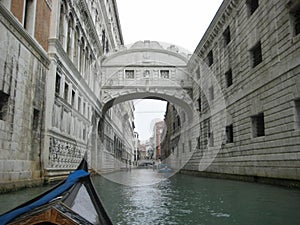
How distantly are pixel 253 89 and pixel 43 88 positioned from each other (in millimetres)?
6899

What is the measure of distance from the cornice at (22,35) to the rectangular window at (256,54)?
6.97 meters

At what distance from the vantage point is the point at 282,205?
474 cm

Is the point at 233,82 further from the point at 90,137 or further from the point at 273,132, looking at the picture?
the point at 90,137

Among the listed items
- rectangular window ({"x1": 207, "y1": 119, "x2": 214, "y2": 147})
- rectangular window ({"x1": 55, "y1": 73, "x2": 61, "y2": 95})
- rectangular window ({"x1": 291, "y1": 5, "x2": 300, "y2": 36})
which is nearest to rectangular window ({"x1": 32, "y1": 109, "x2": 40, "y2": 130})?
rectangular window ({"x1": 55, "y1": 73, "x2": 61, "y2": 95})

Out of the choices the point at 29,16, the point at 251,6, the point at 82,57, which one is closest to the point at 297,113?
the point at 251,6

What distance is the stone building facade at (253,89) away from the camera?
295 inches

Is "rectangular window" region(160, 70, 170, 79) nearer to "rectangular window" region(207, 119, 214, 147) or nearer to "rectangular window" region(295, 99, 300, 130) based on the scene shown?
"rectangular window" region(207, 119, 214, 147)

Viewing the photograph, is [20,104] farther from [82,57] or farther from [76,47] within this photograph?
[82,57]

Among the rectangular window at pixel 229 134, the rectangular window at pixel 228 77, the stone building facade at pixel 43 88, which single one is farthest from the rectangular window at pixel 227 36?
the stone building facade at pixel 43 88

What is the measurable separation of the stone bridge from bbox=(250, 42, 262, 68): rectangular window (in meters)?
8.21

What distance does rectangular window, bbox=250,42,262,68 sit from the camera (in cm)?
952

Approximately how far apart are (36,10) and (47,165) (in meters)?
4.55

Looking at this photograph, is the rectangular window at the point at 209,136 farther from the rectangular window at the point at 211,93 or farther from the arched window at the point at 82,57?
the arched window at the point at 82,57

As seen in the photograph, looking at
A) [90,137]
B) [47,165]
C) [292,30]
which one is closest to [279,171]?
[292,30]
